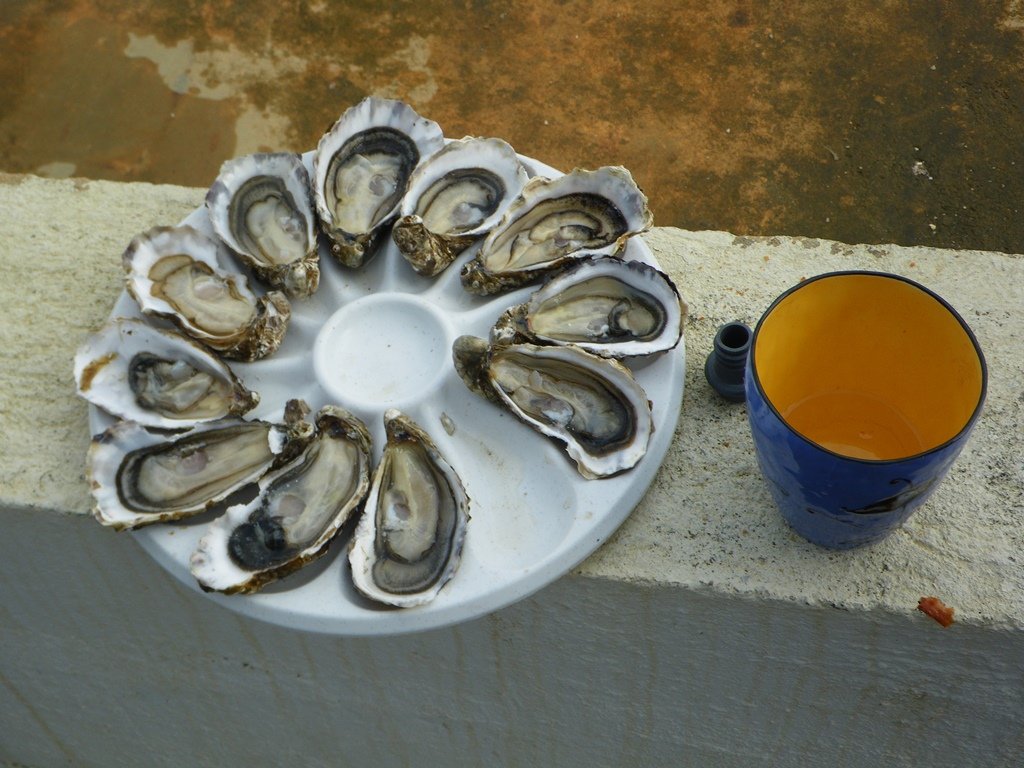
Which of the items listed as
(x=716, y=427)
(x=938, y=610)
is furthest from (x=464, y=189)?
(x=938, y=610)

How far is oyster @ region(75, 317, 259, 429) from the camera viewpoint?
4.62ft

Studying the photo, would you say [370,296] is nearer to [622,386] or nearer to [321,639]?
[622,386]

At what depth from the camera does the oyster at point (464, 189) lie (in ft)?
4.97

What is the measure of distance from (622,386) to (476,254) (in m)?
0.31

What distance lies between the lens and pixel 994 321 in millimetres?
1544

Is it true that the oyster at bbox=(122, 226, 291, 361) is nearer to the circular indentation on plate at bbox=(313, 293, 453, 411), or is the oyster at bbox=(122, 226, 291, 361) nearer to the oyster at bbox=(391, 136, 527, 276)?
the circular indentation on plate at bbox=(313, 293, 453, 411)

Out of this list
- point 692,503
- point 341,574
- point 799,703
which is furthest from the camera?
point 799,703

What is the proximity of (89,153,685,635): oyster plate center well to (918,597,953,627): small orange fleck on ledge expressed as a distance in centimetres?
38

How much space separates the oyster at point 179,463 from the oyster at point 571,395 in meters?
0.25

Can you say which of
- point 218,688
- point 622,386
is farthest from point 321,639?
point 622,386

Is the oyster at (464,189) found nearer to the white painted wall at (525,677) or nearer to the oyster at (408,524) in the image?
the oyster at (408,524)

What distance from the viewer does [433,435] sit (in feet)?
4.55

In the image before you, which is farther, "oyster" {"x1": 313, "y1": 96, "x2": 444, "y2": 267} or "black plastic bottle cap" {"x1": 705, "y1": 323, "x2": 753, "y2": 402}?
"oyster" {"x1": 313, "y1": 96, "x2": 444, "y2": 267}

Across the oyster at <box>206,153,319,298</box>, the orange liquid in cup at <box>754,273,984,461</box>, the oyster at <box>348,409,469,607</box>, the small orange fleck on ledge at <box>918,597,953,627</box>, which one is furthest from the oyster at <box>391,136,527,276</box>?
the small orange fleck on ledge at <box>918,597,953,627</box>
